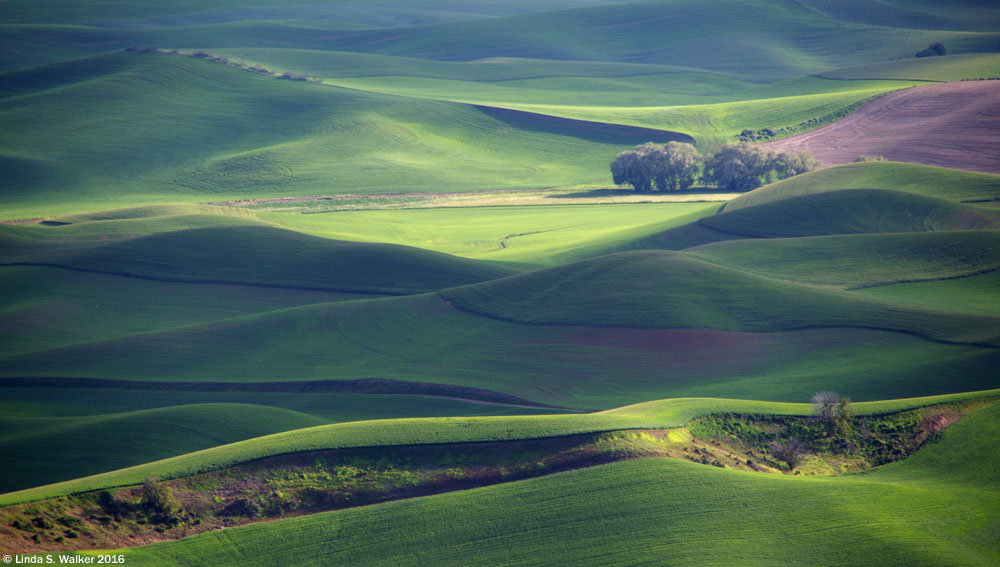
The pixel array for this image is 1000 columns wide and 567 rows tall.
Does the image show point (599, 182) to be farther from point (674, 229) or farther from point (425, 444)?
point (425, 444)

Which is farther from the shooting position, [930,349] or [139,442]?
[930,349]

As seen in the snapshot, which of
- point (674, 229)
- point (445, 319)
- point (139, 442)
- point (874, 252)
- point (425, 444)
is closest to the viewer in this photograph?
point (425, 444)

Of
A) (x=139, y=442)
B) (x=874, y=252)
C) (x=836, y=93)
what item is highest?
(x=836, y=93)

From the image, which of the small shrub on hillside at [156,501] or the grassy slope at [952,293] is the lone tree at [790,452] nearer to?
the small shrub on hillside at [156,501]

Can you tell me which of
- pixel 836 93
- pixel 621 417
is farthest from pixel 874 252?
pixel 836 93

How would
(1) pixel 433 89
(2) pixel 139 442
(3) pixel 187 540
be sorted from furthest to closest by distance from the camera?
(1) pixel 433 89 < (2) pixel 139 442 < (3) pixel 187 540

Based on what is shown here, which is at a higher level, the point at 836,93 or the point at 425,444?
the point at 836,93

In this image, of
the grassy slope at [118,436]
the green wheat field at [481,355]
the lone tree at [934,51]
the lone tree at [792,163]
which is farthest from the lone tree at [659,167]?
the lone tree at [934,51]

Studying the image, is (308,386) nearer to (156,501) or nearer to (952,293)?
(156,501)
